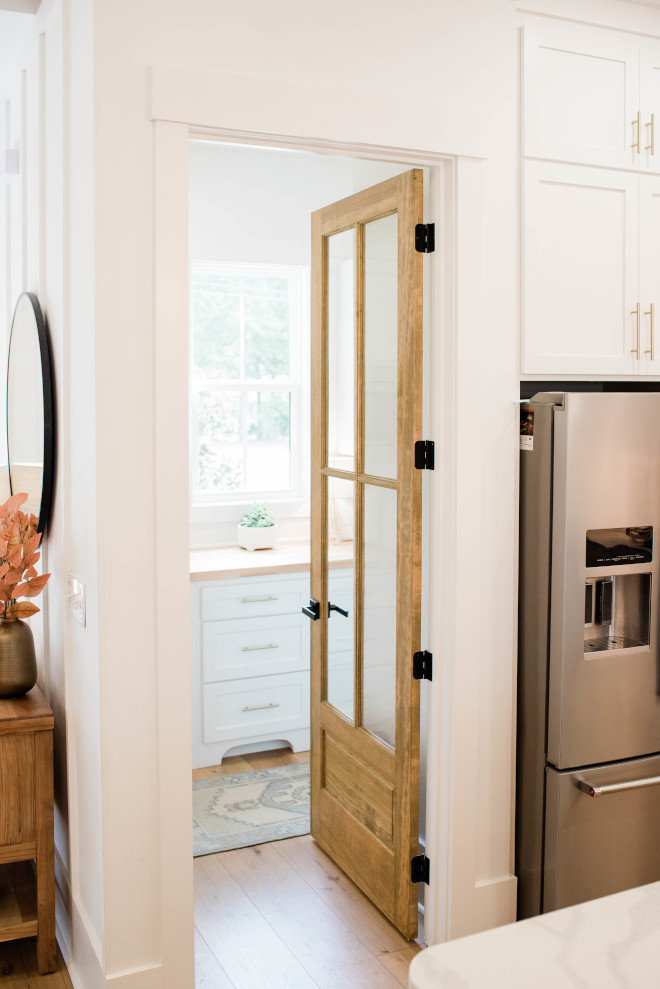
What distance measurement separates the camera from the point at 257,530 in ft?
14.0

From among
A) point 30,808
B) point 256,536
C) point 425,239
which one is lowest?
point 30,808

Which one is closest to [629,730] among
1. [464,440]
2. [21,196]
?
[464,440]

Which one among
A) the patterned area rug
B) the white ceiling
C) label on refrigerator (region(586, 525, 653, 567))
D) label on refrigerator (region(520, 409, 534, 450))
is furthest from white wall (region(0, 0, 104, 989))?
label on refrigerator (region(586, 525, 653, 567))

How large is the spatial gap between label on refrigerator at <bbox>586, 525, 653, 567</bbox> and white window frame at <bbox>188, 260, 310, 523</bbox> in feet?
7.71

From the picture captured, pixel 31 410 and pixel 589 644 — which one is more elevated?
pixel 31 410

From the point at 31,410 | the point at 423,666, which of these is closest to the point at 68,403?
the point at 31,410

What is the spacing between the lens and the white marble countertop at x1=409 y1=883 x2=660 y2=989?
0.93 metres

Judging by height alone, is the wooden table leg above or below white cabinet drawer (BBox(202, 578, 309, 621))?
below

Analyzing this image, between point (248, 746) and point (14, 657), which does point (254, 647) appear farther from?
point (14, 657)

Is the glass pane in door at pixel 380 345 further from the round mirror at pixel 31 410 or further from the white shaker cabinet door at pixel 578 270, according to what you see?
the round mirror at pixel 31 410

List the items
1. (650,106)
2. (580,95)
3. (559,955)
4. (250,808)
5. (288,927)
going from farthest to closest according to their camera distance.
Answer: (250,808) < (288,927) < (650,106) < (580,95) < (559,955)

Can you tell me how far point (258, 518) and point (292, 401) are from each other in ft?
2.48

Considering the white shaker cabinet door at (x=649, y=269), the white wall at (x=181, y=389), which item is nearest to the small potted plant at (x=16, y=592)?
the white wall at (x=181, y=389)

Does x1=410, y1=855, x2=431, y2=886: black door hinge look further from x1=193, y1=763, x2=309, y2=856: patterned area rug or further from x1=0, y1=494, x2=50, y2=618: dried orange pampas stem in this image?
x1=0, y1=494, x2=50, y2=618: dried orange pampas stem
